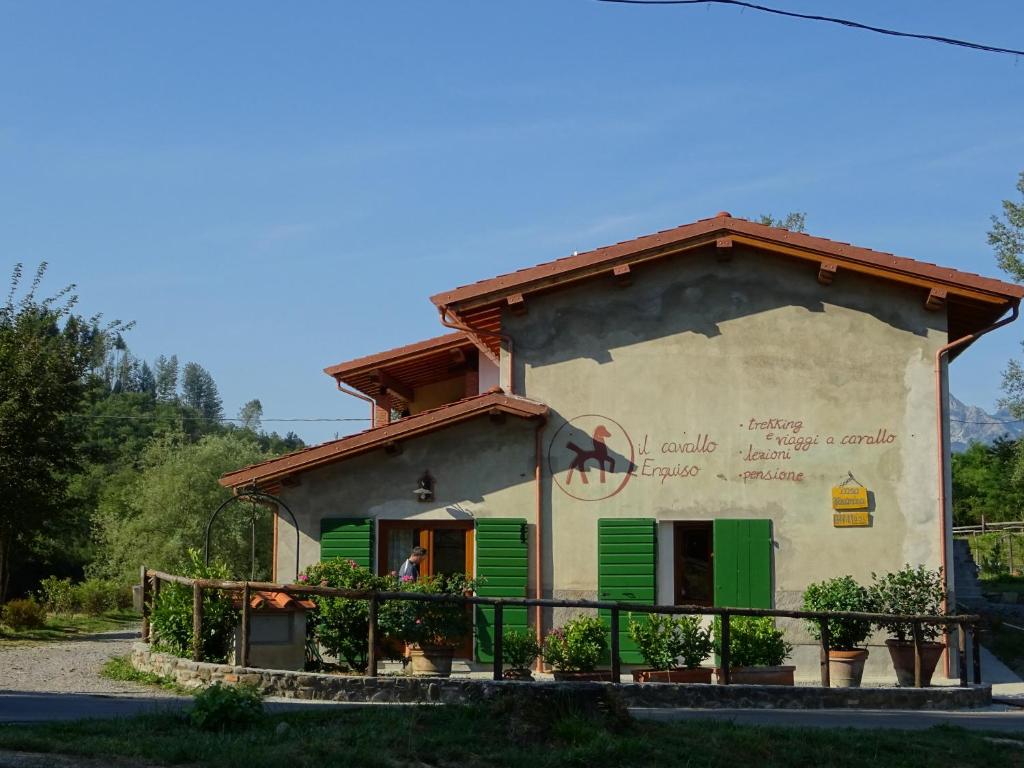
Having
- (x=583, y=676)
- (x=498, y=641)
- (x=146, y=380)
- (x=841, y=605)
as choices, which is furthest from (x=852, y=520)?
(x=146, y=380)

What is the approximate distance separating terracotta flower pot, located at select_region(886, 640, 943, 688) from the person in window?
6.01m

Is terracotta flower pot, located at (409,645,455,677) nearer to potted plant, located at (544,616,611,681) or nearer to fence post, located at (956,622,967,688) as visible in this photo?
potted plant, located at (544,616,611,681)

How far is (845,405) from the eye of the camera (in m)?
17.3

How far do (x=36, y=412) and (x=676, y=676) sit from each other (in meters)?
14.1

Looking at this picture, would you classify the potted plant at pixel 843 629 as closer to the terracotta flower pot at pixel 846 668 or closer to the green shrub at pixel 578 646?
the terracotta flower pot at pixel 846 668

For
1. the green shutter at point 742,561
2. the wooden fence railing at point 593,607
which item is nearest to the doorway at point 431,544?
the wooden fence railing at point 593,607

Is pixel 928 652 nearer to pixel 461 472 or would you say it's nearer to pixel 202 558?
pixel 461 472

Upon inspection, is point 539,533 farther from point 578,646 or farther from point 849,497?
point 849,497

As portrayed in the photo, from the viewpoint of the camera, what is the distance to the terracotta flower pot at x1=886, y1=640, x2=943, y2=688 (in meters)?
15.2

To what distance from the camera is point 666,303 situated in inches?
700

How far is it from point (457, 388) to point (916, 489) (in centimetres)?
1018

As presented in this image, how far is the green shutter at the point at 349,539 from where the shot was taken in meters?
17.1

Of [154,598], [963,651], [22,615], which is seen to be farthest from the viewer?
[22,615]

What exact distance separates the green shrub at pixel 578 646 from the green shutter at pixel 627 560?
161 centimetres
